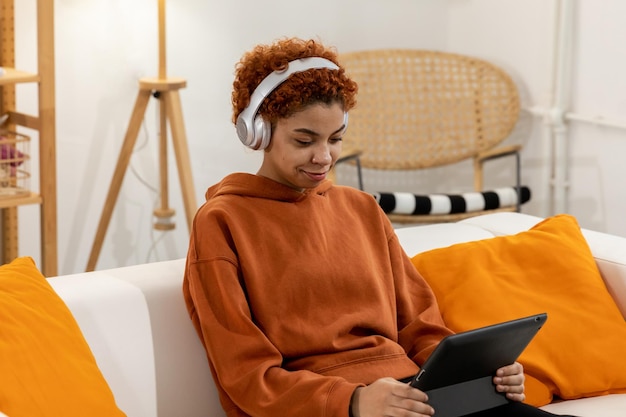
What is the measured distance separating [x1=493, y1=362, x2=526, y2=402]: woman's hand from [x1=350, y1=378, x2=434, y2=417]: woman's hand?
195 mm

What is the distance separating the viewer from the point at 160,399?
1.75 metres

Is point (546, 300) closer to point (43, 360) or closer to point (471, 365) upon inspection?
point (471, 365)

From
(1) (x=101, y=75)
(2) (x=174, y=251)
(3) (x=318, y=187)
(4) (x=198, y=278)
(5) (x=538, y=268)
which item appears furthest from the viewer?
(2) (x=174, y=251)

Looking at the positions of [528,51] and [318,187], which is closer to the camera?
[318,187]

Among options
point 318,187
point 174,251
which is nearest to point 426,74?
point 174,251

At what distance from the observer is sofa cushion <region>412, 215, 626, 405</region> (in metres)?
2.00

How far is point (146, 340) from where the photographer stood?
175cm

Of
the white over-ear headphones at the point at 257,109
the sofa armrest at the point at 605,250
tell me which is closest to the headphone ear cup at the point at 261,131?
the white over-ear headphones at the point at 257,109

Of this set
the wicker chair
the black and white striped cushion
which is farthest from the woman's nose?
the wicker chair

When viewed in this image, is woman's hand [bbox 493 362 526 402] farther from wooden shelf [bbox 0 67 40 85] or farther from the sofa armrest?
wooden shelf [bbox 0 67 40 85]

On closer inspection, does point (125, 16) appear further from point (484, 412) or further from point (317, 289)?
point (484, 412)

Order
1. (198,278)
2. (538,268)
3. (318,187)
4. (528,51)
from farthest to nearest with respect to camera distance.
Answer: (528,51) → (538,268) → (318,187) → (198,278)

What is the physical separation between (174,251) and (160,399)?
1.96m

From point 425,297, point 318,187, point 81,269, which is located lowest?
point 81,269
